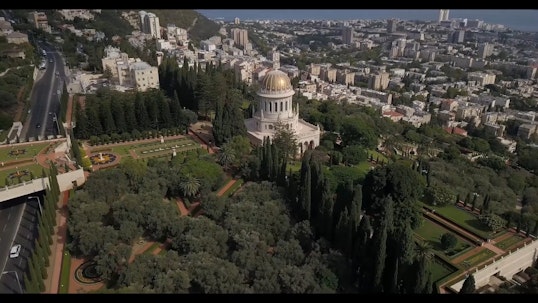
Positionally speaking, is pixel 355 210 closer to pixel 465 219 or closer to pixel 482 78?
pixel 465 219

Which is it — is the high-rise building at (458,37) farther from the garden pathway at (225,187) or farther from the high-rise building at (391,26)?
the garden pathway at (225,187)

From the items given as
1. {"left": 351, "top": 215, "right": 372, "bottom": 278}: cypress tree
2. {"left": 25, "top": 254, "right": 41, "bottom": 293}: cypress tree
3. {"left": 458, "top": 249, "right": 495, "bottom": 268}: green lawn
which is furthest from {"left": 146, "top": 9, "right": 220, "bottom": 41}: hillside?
{"left": 458, "top": 249, "right": 495, "bottom": 268}: green lawn

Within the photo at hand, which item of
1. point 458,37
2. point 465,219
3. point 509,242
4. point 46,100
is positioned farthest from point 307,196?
point 458,37

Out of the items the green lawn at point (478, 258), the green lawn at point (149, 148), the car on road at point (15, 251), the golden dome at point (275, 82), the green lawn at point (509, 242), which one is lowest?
Result: the green lawn at point (509, 242)

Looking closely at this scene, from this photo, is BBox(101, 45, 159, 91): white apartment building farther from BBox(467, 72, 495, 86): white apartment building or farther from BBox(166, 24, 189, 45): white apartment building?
BBox(467, 72, 495, 86): white apartment building

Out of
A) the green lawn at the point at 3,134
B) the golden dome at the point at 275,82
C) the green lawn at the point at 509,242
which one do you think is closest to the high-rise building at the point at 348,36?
the golden dome at the point at 275,82
